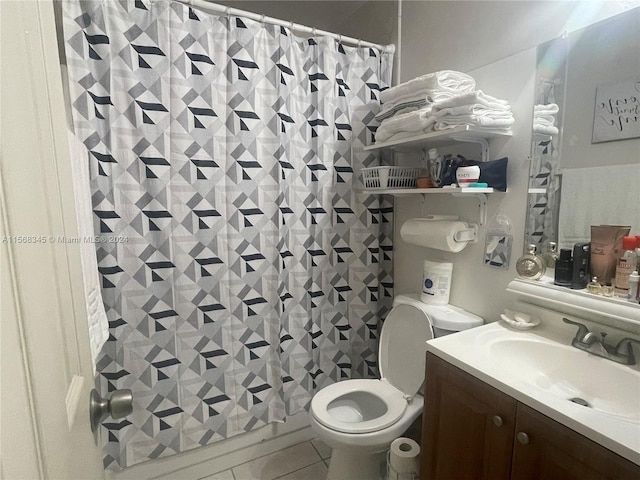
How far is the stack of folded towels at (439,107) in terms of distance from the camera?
49.1 inches

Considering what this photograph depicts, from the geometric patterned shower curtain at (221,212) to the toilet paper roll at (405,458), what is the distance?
0.59 meters

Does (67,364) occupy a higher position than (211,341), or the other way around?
(67,364)

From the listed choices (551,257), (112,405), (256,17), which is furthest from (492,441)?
(256,17)

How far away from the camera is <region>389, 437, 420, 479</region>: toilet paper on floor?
138 cm

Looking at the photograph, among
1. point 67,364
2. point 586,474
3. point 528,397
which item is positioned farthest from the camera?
point 528,397

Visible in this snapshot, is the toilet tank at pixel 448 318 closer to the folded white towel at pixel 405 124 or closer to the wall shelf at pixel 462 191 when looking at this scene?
the wall shelf at pixel 462 191

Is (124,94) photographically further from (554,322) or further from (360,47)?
(554,322)

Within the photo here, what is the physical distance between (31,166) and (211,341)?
139 centimetres

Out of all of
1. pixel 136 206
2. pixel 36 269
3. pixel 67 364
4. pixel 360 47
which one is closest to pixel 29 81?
pixel 36 269

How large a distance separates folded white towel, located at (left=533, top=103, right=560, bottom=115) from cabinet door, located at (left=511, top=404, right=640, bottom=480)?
0.98 meters

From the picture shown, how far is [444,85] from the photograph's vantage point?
1365 millimetres

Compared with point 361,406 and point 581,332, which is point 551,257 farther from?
point 361,406

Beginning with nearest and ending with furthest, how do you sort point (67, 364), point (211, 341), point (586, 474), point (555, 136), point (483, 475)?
1. point (67, 364)
2. point (586, 474)
3. point (483, 475)
4. point (555, 136)
5. point (211, 341)

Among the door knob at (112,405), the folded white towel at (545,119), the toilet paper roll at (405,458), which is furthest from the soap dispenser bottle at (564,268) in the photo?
the door knob at (112,405)
